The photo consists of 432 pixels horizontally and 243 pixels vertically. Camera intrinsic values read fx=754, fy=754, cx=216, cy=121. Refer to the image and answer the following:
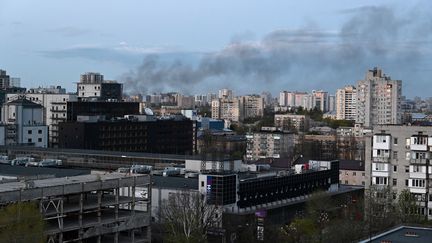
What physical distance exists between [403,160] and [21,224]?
13.1 meters

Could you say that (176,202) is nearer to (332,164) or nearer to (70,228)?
(70,228)

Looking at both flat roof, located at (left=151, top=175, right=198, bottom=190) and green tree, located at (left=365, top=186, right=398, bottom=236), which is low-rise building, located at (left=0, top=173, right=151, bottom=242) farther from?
green tree, located at (left=365, top=186, right=398, bottom=236)

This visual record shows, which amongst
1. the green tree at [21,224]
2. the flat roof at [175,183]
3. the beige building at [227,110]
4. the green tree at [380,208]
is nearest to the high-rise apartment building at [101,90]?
the flat roof at [175,183]

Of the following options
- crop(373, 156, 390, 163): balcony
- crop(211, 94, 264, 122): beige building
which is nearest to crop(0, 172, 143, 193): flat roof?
crop(373, 156, 390, 163): balcony

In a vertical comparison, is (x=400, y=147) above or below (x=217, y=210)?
above

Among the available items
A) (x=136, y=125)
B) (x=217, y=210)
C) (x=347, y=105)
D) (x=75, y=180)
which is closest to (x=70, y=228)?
(x=75, y=180)

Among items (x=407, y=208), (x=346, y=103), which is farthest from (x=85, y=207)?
(x=346, y=103)

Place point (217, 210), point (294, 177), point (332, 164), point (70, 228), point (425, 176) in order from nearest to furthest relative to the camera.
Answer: point (70, 228) → point (217, 210) → point (425, 176) → point (294, 177) → point (332, 164)

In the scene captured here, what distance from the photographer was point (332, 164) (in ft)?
83.7

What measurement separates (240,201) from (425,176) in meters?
5.31

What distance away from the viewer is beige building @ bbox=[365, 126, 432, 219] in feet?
68.6

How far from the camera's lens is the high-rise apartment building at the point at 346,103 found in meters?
78.6

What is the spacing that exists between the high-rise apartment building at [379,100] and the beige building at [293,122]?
710cm

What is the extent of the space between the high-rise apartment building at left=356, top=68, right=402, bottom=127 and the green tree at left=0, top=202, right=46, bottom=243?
51.5 m
